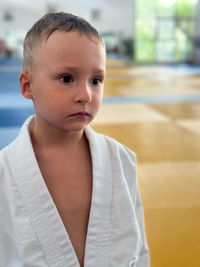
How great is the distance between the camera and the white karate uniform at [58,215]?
1.12 meters

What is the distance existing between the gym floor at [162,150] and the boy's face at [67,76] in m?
0.88

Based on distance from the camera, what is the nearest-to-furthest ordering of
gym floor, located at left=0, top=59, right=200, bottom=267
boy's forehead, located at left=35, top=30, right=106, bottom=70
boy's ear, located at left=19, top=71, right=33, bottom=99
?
boy's forehead, located at left=35, top=30, right=106, bottom=70 → boy's ear, located at left=19, top=71, right=33, bottom=99 → gym floor, located at left=0, top=59, right=200, bottom=267

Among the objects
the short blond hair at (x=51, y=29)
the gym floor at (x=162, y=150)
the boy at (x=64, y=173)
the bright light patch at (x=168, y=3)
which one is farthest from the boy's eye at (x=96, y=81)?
the bright light patch at (x=168, y=3)

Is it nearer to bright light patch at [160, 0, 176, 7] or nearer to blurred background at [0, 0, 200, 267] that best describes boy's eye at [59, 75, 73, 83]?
blurred background at [0, 0, 200, 267]

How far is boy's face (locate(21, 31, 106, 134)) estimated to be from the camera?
1091mm

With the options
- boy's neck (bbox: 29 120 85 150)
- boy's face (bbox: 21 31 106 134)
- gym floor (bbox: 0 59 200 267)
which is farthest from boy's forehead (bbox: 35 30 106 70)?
gym floor (bbox: 0 59 200 267)

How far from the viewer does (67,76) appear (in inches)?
43.8

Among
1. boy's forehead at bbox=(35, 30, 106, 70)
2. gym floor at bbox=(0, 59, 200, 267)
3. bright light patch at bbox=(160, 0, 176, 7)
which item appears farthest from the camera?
bright light patch at bbox=(160, 0, 176, 7)

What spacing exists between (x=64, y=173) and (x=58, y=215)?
17 centimetres

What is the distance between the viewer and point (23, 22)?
20.9m

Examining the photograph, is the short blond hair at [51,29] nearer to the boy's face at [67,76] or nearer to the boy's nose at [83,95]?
the boy's face at [67,76]

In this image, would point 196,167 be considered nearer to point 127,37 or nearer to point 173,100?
point 173,100

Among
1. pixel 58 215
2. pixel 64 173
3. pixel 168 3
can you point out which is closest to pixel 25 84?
pixel 64 173

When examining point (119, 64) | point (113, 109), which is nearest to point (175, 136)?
point (113, 109)
